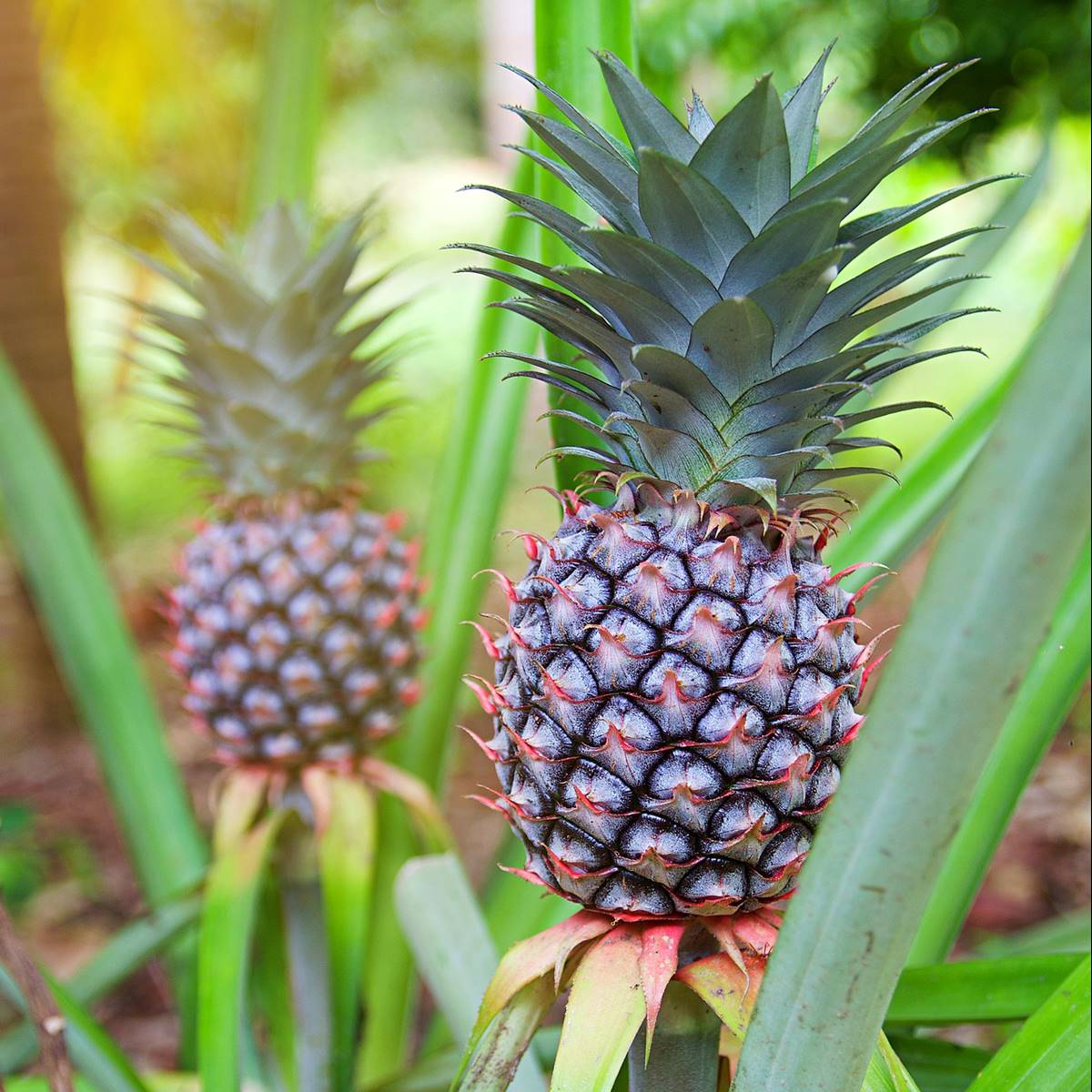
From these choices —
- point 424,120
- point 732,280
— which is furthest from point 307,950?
point 424,120

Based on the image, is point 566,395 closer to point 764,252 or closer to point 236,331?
point 764,252

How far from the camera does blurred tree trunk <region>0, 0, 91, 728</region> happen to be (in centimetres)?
221

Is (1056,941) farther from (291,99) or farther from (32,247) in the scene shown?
(32,247)

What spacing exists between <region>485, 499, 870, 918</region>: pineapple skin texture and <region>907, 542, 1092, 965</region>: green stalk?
0.33 m

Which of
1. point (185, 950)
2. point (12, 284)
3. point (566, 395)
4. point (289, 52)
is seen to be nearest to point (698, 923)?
point (566, 395)

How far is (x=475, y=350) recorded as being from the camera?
4.06 feet

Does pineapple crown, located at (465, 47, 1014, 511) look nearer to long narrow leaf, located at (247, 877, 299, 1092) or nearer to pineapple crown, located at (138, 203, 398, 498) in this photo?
pineapple crown, located at (138, 203, 398, 498)

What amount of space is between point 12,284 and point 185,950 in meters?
1.59

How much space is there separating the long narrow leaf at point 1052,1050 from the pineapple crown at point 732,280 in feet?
1.07

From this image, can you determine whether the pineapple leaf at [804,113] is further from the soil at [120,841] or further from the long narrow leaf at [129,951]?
the soil at [120,841]

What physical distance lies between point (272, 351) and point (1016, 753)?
0.87 meters

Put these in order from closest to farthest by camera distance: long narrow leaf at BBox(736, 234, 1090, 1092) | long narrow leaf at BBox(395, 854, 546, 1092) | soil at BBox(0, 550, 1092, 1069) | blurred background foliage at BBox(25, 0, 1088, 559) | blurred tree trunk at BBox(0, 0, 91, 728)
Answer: long narrow leaf at BBox(736, 234, 1090, 1092) < long narrow leaf at BBox(395, 854, 546, 1092) < soil at BBox(0, 550, 1092, 1069) < blurred background foliage at BBox(25, 0, 1088, 559) < blurred tree trunk at BBox(0, 0, 91, 728)

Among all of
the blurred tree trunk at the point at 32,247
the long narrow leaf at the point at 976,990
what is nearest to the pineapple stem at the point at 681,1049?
the long narrow leaf at the point at 976,990

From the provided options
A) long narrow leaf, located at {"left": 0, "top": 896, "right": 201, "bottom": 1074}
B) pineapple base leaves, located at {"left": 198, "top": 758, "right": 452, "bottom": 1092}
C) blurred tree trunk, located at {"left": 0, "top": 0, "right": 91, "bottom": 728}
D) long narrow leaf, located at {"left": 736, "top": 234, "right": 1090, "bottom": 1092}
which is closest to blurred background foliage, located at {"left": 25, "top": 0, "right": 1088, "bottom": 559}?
blurred tree trunk, located at {"left": 0, "top": 0, "right": 91, "bottom": 728}
